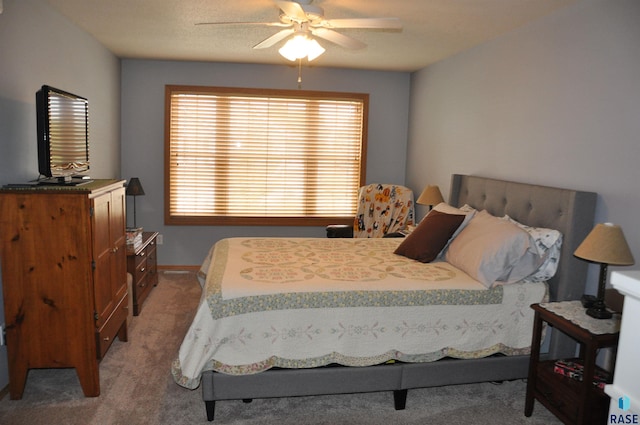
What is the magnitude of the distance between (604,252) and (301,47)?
7.02 feet

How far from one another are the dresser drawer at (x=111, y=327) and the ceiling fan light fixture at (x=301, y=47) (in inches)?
82.2

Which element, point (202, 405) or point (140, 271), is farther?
point (140, 271)

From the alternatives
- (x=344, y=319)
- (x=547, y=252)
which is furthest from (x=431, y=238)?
(x=344, y=319)

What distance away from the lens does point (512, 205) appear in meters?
3.36

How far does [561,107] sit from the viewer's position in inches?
120

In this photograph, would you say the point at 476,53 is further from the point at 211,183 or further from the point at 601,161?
the point at 211,183

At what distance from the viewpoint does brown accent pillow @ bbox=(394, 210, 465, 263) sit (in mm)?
3252

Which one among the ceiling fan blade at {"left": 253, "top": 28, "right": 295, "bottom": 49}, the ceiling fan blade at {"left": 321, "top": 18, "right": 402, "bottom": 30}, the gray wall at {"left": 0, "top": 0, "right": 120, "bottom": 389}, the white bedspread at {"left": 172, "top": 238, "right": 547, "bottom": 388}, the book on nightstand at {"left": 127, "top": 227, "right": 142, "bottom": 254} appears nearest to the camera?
the white bedspread at {"left": 172, "top": 238, "right": 547, "bottom": 388}

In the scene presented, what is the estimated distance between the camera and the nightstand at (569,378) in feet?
7.17

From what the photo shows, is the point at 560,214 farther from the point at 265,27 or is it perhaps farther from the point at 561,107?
the point at 265,27

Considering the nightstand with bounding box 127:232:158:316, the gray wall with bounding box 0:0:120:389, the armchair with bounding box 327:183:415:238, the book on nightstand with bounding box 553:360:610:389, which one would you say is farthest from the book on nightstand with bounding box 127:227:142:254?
the book on nightstand with bounding box 553:360:610:389

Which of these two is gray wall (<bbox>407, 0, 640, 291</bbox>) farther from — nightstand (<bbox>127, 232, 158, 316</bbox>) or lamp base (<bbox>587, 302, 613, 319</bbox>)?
nightstand (<bbox>127, 232, 158, 316</bbox>)

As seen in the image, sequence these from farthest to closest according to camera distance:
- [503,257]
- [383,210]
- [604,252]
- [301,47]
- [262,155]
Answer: [262,155]
[383,210]
[301,47]
[503,257]
[604,252]

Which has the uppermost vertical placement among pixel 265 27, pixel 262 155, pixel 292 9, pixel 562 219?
pixel 265 27
